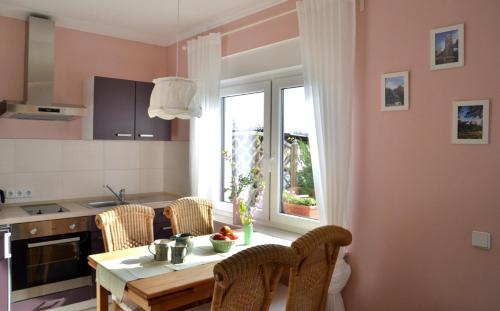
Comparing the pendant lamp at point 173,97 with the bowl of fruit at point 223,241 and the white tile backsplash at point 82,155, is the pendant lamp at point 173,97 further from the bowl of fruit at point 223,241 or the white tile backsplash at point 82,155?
the white tile backsplash at point 82,155

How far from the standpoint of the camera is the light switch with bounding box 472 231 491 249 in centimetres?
192

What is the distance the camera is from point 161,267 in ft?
7.13

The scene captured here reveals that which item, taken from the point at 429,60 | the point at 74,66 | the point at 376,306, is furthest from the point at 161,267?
the point at 74,66

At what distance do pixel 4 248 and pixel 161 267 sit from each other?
141cm

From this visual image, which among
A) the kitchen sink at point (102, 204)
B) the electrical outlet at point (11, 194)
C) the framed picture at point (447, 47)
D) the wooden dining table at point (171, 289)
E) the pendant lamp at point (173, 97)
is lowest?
the wooden dining table at point (171, 289)

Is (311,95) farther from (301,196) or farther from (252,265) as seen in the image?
(252,265)

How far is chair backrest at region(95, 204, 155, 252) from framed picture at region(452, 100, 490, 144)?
Result: 203 cm

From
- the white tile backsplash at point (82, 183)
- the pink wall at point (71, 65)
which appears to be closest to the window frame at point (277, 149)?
the pink wall at point (71, 65)

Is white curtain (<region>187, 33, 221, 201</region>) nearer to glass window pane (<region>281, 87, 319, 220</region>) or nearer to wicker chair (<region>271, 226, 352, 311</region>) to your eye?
glass window pane (<region>281, 87, 319, 220</region>)

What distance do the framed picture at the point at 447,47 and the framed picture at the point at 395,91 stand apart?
7.0 inches

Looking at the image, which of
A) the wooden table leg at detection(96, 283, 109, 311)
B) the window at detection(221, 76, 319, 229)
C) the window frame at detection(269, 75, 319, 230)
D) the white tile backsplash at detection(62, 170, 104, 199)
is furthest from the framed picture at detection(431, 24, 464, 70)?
the white tile backsplash at detection(62, 170, 104, 199)

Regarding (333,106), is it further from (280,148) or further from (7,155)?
(7,155)

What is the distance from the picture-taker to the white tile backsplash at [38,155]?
351 cm

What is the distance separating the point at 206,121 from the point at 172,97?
4.99 feet
